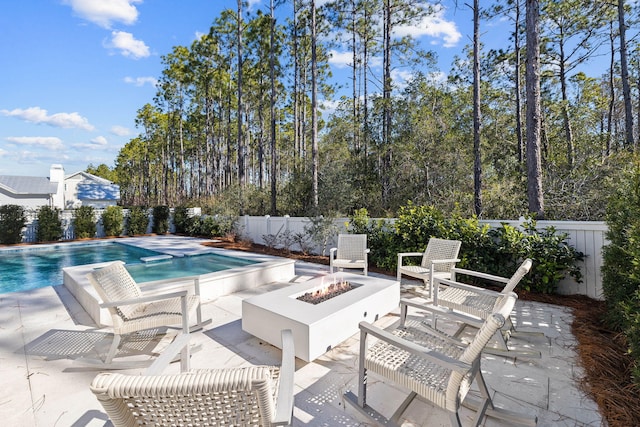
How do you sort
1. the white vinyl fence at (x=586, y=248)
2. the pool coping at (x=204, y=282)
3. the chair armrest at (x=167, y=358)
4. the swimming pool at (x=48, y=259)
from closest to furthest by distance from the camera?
1. the chair armrest at (x=167, y=358)
2. the pool coping at (x=204, y=282)
3. the white vinyl fence at (x=586, y=248)
4. the swimming pool at (x=48, y=259)

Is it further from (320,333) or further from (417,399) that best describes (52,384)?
(417,399)

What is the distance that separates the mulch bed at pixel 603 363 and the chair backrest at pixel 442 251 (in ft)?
4.28

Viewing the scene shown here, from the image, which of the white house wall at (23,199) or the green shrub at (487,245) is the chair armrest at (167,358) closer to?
the green shrub at (487,245)

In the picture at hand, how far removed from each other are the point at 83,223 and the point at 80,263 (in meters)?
5.11

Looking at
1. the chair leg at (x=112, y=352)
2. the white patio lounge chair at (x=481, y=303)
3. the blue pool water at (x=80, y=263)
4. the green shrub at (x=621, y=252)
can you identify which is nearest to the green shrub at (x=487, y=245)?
the green shrub at (x=621, y=252)

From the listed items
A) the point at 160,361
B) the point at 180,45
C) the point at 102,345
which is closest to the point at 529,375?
the point at 160,361

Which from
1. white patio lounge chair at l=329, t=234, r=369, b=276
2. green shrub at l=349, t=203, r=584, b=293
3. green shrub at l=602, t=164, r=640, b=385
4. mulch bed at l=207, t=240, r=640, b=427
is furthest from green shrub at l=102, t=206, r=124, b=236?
green shrub at l=602, t=164, r=640, b=385

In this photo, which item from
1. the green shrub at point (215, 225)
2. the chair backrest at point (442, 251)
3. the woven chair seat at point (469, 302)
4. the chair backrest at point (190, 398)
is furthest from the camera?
the green shrub at point (215, 225)

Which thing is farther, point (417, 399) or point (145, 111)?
point (145, 111)

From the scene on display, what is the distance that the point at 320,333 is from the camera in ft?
8.48

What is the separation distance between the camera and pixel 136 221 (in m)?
13.4

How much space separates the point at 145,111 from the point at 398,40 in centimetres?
2367

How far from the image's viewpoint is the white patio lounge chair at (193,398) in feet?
3.16

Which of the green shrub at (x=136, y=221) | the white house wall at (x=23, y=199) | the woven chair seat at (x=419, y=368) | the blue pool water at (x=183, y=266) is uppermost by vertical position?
the white house wall at (x=23, y=199)
